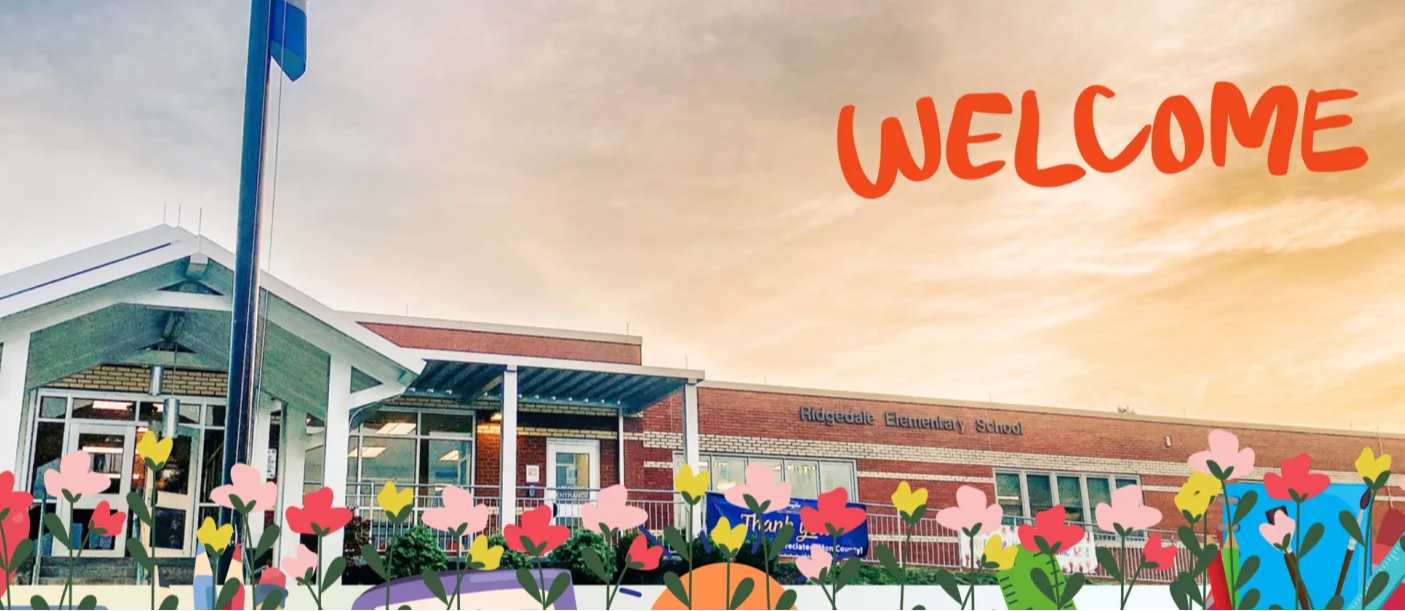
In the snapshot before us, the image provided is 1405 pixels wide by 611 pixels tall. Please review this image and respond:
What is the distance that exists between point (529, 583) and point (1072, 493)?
24431 mm

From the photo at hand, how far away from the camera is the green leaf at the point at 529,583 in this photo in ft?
6.33

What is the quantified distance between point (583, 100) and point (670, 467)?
1093 cm

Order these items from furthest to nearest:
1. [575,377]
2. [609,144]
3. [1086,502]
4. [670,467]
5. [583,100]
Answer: [1086,502], [670,467], [575,377], [609,144], [583,100]

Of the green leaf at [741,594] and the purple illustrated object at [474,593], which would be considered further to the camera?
the purple illustrated object at [474,593]

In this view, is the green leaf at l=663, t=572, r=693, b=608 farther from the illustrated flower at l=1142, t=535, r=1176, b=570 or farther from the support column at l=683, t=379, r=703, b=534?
the support column at l=683, t=379, r=703, b=534

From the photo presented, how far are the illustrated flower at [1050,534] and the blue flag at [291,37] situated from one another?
4.36 metres

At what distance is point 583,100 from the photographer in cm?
1009

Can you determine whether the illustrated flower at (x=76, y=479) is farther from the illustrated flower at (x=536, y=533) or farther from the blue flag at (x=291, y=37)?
the blue flag at (x=291, y=37)

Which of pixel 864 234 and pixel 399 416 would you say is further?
pixel 399 416

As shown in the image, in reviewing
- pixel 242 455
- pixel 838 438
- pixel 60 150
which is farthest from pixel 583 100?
pixel 838 438

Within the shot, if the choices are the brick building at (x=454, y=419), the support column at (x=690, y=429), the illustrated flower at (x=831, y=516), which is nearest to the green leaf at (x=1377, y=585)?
the illustrated flower at (x=831, y=516)

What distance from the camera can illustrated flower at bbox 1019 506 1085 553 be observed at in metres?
1.91

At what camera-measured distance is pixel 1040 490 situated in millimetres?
24062

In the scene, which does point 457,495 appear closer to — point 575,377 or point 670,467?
point 575,377
